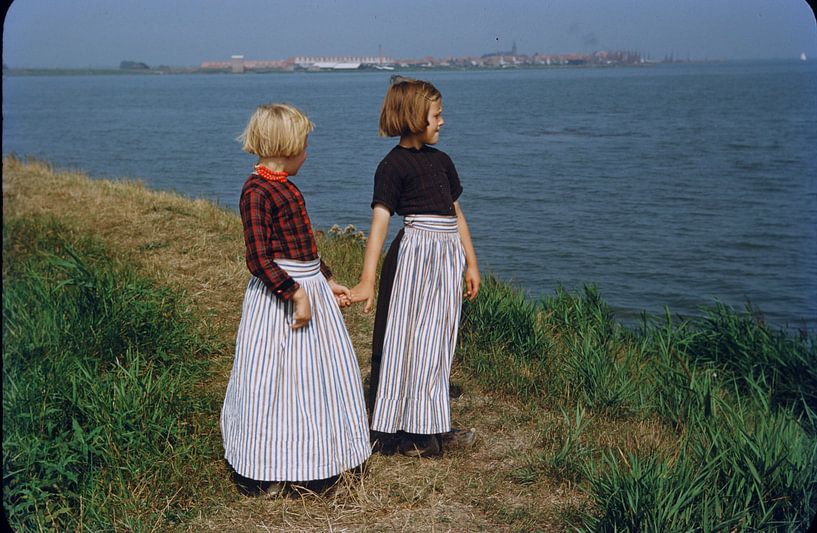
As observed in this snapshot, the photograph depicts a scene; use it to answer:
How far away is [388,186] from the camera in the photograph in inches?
149

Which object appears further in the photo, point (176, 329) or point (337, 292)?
point (176, 329)

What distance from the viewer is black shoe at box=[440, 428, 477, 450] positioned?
13.4 feet

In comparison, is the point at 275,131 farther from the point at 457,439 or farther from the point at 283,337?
the point at 457,439

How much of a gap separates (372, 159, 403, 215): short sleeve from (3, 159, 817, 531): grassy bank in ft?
3.94

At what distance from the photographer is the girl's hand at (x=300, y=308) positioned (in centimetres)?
340

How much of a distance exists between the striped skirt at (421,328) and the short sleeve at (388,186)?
0.14 meters

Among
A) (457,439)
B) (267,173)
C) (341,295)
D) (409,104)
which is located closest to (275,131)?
(267,173)

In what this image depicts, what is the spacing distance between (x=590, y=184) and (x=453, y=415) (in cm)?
1619

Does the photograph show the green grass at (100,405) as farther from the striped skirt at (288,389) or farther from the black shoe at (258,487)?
the striped skirt at (288,389)

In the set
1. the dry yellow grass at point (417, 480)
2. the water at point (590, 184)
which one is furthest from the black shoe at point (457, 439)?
the water at point (590, 184)

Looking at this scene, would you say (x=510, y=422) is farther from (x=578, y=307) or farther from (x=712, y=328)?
(x=712, y=328)

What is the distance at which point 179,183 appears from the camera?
16.9 m

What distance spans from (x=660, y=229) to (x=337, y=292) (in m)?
12.6

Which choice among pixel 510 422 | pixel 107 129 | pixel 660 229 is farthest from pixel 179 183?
pixel 107 129
